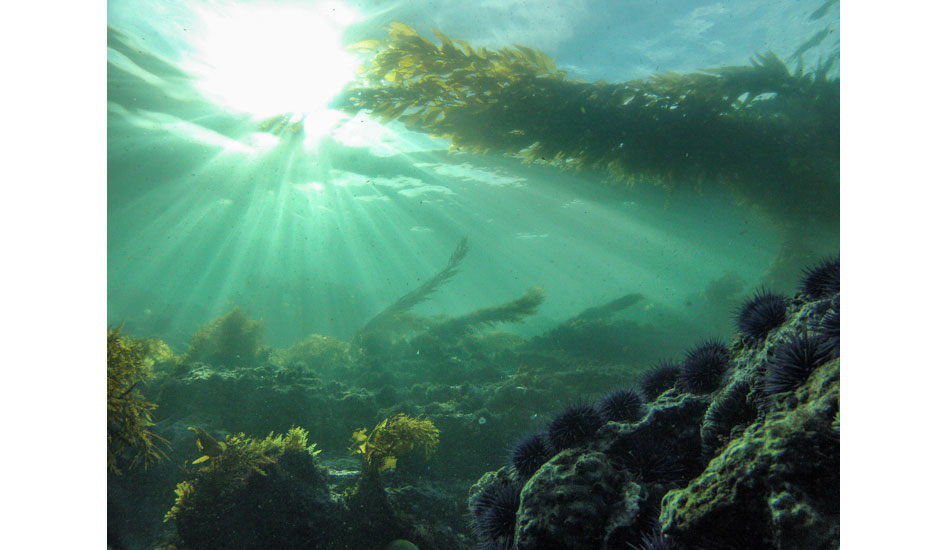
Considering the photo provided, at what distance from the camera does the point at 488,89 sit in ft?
25.9

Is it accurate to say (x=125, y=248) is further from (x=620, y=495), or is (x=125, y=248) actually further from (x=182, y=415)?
(x=620, y=495)

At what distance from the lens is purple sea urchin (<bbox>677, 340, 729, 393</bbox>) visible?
11.5 ft

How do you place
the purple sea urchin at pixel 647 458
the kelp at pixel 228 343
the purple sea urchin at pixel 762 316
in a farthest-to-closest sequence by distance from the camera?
the kelp at pixel 228 343
the purple sea urchin at pixel 762 316
the purple sea urchin at pixel 647 458

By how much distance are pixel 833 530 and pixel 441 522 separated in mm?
4377

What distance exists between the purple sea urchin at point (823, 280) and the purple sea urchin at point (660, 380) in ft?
4.89

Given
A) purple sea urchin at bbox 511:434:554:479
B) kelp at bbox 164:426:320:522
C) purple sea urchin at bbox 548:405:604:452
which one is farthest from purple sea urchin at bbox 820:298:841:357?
kelp at bbox 164:426:320:522

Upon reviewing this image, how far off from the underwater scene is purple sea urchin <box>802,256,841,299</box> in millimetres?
17

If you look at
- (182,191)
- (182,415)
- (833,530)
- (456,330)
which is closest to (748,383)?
(833,530)

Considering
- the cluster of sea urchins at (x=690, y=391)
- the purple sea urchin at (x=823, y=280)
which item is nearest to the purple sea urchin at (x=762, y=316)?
the cluster of sea urchins at (x=690, y=391)

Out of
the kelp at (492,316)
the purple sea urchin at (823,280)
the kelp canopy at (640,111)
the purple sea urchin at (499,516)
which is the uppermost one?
the kelp canopy at (640,111)

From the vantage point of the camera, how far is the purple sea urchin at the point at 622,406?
143 inches

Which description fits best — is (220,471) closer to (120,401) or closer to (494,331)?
(120,401)

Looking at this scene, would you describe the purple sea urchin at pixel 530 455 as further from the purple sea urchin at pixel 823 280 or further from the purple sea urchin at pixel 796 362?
the purple sea urchin at pixel 823 280

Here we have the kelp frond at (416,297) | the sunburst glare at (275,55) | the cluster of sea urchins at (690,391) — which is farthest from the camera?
the kelp frond at (416,297)
